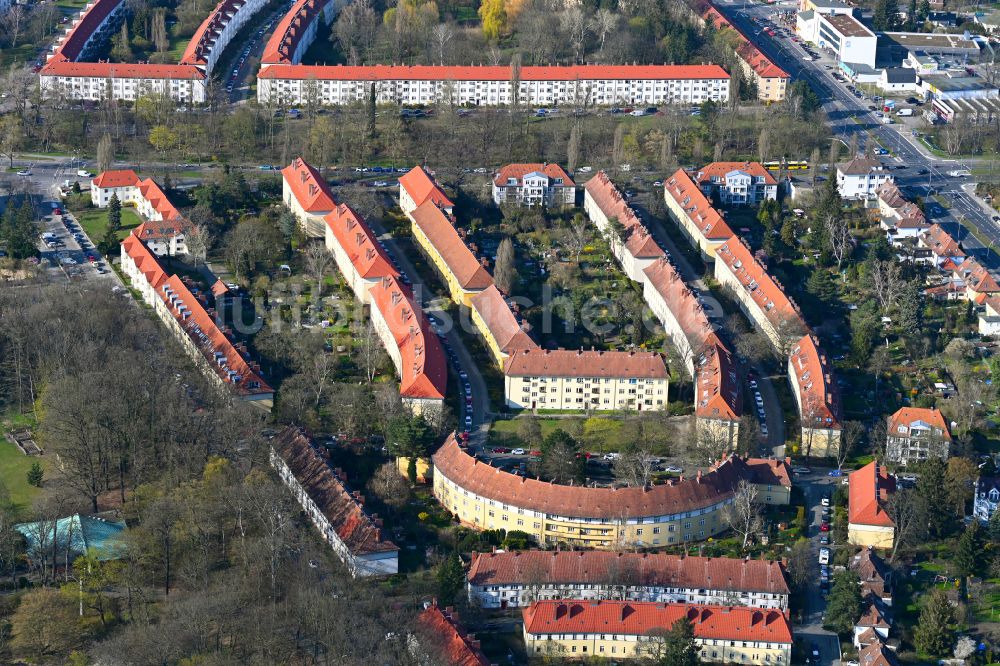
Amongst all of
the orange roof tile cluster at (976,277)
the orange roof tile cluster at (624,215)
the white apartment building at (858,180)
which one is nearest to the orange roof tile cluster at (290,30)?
the orange roof tile cluster at (624,215)

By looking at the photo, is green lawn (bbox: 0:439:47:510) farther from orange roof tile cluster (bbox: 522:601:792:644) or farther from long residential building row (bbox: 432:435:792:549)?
orange roof tile cluster (bbox: 522:601:792:644)

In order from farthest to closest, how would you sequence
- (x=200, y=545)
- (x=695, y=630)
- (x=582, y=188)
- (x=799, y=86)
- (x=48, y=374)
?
(x=799, y=86), (x=582, y=188), (x=48, y=374), (x=200, y=545), (x=695, y=630)

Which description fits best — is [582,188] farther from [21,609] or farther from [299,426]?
[21,609]

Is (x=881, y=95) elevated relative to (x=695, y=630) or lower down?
elevated

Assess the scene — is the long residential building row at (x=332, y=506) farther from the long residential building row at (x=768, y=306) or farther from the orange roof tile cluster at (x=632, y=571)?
the long residential building row at (x=768, y=306)

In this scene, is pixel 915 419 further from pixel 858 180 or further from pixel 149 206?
pixel 149 206

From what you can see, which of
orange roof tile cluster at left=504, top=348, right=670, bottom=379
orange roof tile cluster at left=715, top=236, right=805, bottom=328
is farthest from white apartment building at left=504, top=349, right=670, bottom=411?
orange roof tile cluster at left=715, top=236, right=805, bottom=328

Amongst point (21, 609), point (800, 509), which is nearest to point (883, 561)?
point (800, 509)
